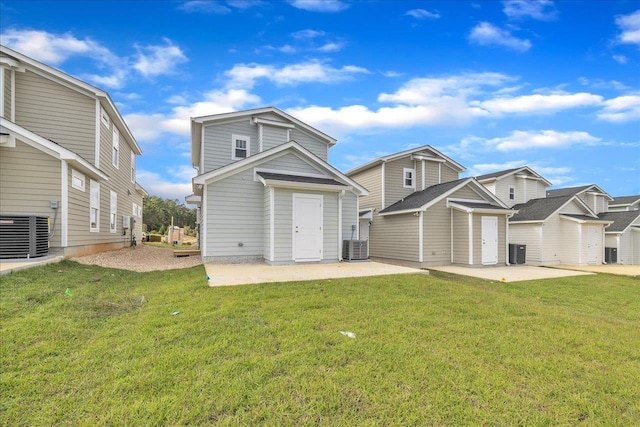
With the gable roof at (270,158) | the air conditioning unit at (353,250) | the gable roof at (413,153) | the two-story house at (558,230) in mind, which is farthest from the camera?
the two-story house at (558,230)

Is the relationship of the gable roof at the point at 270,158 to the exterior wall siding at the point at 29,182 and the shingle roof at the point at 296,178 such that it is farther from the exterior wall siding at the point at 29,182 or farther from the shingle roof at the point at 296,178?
the exterior wall siding at the point at 29,182

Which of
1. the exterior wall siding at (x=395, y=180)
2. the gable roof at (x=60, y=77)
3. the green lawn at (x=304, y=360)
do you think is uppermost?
the gable roof at (x=60, y=77)

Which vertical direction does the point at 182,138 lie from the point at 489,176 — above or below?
above

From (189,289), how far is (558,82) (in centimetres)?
1685

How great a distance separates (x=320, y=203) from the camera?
1047 cm

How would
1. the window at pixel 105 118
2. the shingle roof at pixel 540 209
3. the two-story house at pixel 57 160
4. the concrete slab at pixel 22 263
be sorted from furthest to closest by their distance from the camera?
the shingle roof at pixel 540 209
the window at pixel 105 118
the two-story house at pixel 57 160
the concrete slab at pixel 22 263

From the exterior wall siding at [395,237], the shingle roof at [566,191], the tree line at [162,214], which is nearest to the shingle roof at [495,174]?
the shingle roof at [566,191]

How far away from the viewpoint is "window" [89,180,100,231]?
37.8ft

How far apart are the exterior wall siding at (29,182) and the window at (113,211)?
209 inches

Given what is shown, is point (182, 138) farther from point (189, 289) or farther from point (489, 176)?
point (489, 176)

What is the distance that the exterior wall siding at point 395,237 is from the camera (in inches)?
556

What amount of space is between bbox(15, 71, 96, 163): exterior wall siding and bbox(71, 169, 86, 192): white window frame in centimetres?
147

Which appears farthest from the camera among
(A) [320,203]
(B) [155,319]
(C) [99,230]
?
(C) [99,230]

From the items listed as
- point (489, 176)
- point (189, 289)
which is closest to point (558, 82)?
point (489, 176)
